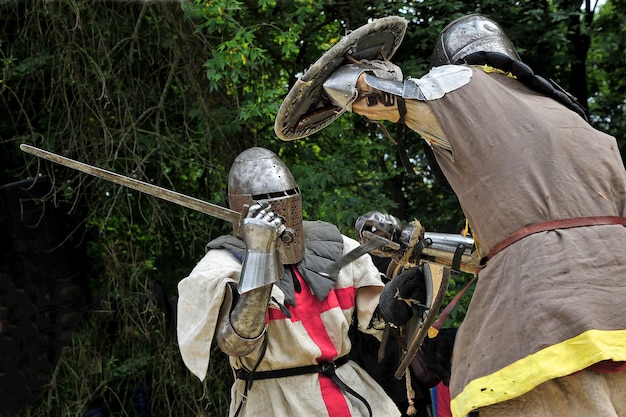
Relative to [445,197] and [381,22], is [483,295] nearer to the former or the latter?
[381,22]

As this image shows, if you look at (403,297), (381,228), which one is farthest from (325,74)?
(403,297)

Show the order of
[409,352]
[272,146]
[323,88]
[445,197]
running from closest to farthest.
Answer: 1. [323,88]
2. [409,352]
3. [272,146]
4. [445,197]

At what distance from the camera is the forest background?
4.80m

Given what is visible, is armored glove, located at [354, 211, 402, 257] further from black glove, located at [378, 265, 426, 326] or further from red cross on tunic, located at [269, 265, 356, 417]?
red cross on tunic, located at [269, 265, 356, 417]

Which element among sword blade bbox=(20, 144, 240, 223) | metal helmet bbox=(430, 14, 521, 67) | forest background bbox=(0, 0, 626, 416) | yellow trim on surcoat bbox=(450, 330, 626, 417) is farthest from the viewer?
forest background bbox=(0, 0, 626, 416)

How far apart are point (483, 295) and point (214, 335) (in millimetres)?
1301

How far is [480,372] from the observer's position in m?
1.86

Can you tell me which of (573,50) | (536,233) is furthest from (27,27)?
(536,233)

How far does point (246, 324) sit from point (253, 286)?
139 millimetres

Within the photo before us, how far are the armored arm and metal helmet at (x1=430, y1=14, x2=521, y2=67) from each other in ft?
2.78

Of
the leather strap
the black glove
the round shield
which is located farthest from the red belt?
the black glove

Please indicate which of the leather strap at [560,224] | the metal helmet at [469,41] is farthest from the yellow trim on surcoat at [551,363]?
the metal helmet at [469,41]

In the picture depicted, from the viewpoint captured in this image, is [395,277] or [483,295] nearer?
[483,295]

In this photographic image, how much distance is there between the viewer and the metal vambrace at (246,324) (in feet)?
9.36
